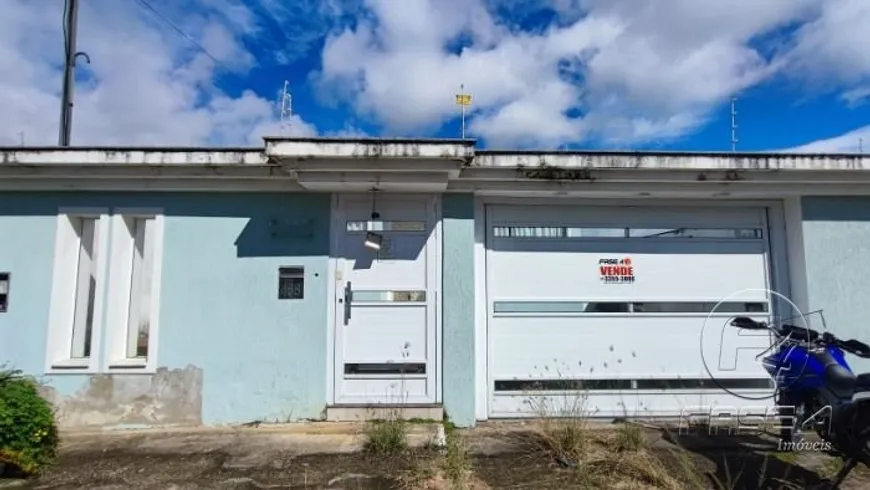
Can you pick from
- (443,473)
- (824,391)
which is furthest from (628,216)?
(443,473)

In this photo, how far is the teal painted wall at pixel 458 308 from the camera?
546cm

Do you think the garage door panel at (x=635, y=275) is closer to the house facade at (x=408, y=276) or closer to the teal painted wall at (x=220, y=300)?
the house facade at (x=408, y=276)

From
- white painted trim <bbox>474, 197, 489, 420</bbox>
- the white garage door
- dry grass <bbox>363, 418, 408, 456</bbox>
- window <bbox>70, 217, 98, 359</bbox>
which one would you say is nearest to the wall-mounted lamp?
white painted trim <bbox>474, 197, 489, 420</bbox>

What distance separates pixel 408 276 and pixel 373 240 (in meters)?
0.55

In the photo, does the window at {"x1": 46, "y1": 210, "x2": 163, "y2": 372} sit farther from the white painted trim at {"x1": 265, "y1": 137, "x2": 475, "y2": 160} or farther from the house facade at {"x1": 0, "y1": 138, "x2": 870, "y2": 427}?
the white painted trim at {"x1": 265, "y1": 137, "x2": 475, "y2": 160}

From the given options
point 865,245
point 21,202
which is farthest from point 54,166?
point 865,245

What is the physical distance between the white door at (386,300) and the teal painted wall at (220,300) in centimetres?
23

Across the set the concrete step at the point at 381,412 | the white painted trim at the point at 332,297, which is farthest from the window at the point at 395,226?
the concrete step at the point at 381,412

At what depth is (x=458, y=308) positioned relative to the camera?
18.2 ft

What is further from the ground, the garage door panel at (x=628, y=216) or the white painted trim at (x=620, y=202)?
the white painted trim at (x=620, y=202)

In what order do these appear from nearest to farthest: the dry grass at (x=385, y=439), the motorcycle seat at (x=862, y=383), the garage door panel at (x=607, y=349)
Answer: the motorcycle seat at (x=862, y=383)
the dry grass at (x=385, y=439)
the garage door panel at (x=607, y=349)

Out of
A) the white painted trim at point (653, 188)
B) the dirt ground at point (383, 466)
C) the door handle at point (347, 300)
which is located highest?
the white painted trim at point (653, 188)

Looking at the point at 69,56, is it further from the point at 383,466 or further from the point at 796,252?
the point at 796,252

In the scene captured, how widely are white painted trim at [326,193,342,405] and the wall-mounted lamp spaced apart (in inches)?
14.2
